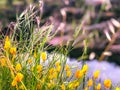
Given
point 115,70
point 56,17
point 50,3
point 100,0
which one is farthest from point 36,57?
point 50,3

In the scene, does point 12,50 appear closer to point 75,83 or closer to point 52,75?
point 52,75

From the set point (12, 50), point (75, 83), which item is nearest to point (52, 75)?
point (75, 83)

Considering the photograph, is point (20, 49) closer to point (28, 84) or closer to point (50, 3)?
point (28, 84)

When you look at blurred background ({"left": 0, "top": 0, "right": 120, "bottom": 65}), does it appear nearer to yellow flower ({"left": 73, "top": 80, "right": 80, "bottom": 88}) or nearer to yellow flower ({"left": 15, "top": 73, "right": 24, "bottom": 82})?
yellow flower ({"left": 73, "top": 80, "right": 80, "bottom": 88})

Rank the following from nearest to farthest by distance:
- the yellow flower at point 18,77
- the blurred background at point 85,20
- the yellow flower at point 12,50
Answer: the yellow flower at point 18,77 < the yellow flower at point 12,50 < the blurred background at point 85,20

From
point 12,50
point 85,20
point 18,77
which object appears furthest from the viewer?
point 85,20

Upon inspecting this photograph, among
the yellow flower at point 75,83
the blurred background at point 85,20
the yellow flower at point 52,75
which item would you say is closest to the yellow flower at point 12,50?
the yellow flower at point 52,75

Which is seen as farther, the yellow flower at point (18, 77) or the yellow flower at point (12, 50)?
the yellow flower at point (12, 50)

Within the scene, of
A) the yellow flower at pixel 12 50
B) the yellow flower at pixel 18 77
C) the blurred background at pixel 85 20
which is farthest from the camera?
the blurred background at pixel 85 20

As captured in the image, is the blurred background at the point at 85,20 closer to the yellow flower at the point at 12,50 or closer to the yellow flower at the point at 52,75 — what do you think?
the yellow flower at the point at 52,75

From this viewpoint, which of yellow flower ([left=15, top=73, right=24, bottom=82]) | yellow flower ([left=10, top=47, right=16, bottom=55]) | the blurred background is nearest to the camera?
yellow flower ([left=15, top=73, right=24, bottom=82])


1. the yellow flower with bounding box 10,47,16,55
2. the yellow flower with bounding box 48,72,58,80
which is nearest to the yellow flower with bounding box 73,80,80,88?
the yellow flower with bounding box 48,72,58,80

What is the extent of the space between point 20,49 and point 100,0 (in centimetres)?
426

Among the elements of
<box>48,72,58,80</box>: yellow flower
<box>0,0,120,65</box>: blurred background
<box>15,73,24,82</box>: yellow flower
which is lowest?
<box>0,0,120,65</box>: blurred background
